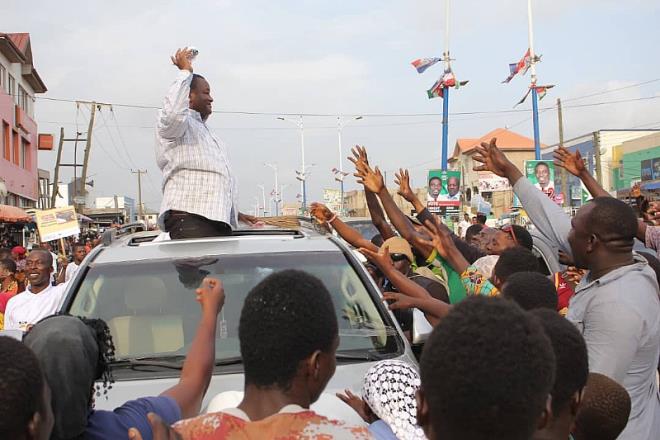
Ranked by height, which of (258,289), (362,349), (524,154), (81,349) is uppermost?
(524,154)

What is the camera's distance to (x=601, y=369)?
2.72 m

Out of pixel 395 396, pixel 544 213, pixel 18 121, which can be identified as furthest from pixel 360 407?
pixel 18 121

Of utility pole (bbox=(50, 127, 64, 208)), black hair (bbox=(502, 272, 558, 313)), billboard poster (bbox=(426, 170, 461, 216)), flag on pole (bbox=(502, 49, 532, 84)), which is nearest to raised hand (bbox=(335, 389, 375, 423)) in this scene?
black hair (bbox=(502, 272, 558, 313))

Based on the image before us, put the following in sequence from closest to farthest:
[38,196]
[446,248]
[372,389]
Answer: [372,389] < [446,248] < [38,196]

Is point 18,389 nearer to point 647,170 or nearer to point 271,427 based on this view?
point 271,427

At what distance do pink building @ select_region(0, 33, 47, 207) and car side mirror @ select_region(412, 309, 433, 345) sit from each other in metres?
30.0

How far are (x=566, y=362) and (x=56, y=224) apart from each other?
48.3 feet

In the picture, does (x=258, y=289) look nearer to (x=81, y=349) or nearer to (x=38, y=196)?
(x=81, y=349)

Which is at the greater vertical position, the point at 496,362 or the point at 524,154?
the point at 524,154

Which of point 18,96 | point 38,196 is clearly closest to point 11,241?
Answer: point 18,96

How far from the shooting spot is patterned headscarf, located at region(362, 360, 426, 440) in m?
2.36

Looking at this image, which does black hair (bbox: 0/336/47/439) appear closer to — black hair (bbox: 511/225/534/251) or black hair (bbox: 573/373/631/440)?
black hair (bbox: 573/373/631/440)

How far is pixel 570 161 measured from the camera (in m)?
4.47

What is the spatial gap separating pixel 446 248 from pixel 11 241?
23.9m
